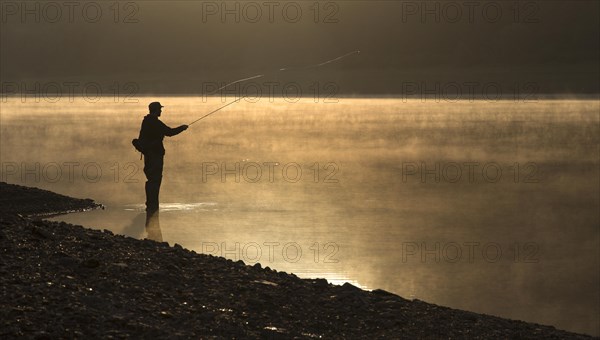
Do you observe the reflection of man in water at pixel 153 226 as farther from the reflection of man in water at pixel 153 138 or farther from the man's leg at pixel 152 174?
the reflection of man in water at pixel 153 138

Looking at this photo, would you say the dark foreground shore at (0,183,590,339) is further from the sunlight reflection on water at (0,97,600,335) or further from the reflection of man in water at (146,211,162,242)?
the reflection of man in water at (146,211,162,242)

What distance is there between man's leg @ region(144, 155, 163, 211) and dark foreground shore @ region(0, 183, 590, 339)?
5.73 metres

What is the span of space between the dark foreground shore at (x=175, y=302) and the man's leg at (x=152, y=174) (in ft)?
18.8

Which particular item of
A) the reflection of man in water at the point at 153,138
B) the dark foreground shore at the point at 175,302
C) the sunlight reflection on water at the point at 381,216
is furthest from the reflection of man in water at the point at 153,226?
the dark foreground shore at the point at 175,302

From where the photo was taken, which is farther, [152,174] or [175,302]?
[152,174]

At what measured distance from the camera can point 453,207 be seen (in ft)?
74.7

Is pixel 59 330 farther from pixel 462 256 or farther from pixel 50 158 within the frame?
pixel 50 158

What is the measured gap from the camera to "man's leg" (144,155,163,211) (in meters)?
18.1

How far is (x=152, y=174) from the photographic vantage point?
1819 cm

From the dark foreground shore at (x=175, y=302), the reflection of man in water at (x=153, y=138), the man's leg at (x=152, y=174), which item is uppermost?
the reflection of man in water at (x=153, y=138)

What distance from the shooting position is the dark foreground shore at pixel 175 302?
8969 mm

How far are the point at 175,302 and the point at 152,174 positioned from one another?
27.5ft

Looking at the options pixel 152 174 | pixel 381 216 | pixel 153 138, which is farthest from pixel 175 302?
pixel 381 216

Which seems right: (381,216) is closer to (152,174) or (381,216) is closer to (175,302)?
(152,174)
